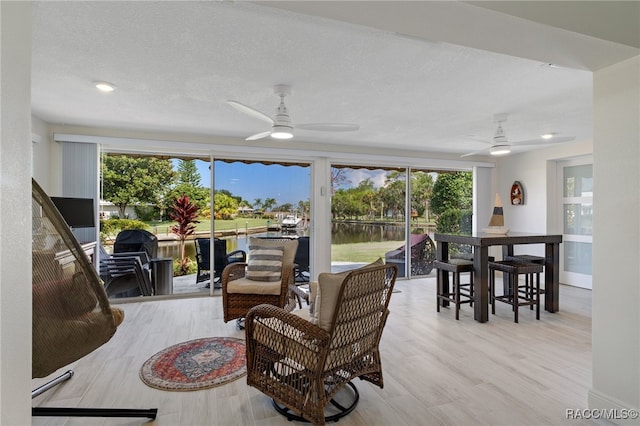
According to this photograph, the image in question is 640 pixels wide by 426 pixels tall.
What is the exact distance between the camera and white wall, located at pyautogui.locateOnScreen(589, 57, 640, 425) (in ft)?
5.90

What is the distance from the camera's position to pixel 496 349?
2.90m

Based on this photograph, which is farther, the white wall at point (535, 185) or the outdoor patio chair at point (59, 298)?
the white wall at point (535, 185)

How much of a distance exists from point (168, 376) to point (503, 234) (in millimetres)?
3633

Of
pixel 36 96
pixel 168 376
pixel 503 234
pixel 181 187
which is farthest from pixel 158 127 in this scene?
pixel 503 234

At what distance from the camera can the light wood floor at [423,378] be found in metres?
1.96

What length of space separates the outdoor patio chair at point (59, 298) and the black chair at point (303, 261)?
3693 millimetres

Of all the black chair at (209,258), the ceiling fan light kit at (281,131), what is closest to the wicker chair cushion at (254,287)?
the ceiling fan light kit at (281,131)

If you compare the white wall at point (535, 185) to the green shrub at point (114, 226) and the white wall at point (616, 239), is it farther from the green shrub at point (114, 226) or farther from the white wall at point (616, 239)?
the green shrub at point (114, 226)

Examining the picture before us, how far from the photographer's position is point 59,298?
156 cm

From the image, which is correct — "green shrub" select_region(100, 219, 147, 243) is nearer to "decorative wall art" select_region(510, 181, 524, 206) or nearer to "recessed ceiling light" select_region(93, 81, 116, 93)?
"recessed ceiling light" select_region(93, 81, 116, 93)

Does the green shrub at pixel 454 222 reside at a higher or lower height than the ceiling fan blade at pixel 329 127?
lower

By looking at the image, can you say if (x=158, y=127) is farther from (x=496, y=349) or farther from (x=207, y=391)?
(x=496, y=349)

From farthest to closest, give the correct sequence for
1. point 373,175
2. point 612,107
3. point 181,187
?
point 373,175, point 181,187, point 612,107

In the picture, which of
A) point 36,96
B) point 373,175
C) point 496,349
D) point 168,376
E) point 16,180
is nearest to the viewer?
point 16,180
